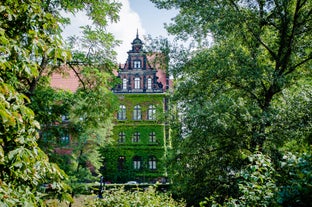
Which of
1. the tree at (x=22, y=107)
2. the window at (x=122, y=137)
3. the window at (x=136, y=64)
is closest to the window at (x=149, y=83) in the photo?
the window at (x=136, y=64)

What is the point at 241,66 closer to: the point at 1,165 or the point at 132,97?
the point at 1,165

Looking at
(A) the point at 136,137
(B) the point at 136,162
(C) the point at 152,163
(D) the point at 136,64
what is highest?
(D) the point at 136,64

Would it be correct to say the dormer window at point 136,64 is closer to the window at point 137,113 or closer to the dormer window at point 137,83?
the dormer window at point 137,83

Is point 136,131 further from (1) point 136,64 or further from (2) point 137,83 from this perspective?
(1) point 136,64

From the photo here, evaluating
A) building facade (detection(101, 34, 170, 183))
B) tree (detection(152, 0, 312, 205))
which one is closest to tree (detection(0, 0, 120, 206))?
tree (detection(152, 0, 312, 205))

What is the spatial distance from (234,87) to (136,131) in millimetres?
21184

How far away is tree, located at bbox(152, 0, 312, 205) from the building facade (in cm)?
1952

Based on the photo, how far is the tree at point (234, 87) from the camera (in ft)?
Result: 24.9

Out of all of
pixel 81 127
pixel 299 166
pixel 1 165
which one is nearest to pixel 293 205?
pixel 299 166

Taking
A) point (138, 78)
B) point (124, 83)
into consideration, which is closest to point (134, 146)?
point (124, 83)

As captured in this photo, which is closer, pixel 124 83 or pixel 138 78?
pixel 138 78

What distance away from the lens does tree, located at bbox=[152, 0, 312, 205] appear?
299 inches

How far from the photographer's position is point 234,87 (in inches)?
359

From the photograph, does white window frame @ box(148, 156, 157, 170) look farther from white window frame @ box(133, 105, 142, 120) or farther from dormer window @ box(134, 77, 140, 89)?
dormer window @ box(134, 77, 140, 89)
